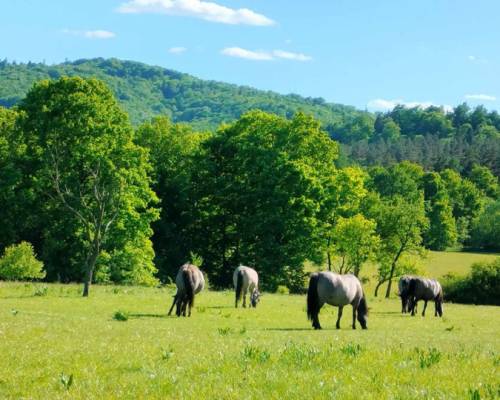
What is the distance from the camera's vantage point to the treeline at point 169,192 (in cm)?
5231

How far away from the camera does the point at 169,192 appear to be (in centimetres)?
6888

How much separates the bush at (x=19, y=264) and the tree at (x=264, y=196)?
20822 mm

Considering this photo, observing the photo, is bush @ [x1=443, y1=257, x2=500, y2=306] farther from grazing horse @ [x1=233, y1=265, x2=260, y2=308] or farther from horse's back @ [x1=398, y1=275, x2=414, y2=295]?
grazing horse @ [x1=233, y1=265, x2=260, y2=308]

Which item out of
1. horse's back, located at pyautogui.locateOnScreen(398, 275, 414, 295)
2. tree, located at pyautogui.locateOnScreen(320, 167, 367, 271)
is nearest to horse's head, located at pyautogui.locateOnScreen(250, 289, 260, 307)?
horse's back, located at pyautogui.locateOnScreen(398, 275, 414, 295)

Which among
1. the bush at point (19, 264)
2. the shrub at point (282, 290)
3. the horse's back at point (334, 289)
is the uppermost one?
the horse's back at point (334, 289)

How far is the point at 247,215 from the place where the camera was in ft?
212

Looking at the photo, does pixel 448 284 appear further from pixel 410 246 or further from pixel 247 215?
pixel 247 215

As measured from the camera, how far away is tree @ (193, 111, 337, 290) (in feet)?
206

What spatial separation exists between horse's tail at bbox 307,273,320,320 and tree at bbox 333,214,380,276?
137ft

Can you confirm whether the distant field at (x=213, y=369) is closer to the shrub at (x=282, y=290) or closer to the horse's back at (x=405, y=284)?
the horse's back at (x=405, y=284)

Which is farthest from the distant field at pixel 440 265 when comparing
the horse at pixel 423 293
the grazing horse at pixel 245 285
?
the grazing horse at pixel 245 285

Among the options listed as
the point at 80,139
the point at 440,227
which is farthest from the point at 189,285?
the point at 440,227

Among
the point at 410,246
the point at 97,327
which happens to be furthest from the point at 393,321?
the point at 410,246

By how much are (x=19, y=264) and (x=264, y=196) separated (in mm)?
25558
